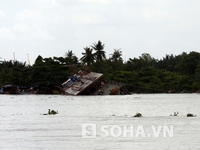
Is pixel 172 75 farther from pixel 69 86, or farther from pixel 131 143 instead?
pixel 131 143

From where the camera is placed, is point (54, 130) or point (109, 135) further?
point (54, 130)

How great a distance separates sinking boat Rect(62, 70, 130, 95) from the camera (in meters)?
101

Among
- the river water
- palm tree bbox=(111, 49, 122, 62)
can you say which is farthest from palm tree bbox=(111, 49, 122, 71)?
the river water

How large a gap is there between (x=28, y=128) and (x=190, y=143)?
11.5m

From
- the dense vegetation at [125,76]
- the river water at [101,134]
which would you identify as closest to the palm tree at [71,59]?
the dense vegetation at [125,76]

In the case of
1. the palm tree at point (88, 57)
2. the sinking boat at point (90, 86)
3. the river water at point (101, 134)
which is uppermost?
the palm tree at point (88, 57)

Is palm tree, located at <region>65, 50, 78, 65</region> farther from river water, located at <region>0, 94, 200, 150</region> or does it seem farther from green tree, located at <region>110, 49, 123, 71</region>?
river water, located at <region>0, 94, 200, 150</region>

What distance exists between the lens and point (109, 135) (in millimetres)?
30000

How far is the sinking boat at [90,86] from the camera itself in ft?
332

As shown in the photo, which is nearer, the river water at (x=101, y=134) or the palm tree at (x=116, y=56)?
the river water at (x=101, y=134)

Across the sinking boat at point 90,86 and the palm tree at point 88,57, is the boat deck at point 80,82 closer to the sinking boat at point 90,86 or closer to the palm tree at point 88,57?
the sinking boat at point 90,86

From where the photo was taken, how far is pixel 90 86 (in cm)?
10256

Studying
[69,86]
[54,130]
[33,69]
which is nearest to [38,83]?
[33,69]

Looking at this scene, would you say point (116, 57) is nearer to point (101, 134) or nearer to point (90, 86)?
point (90, 86)
